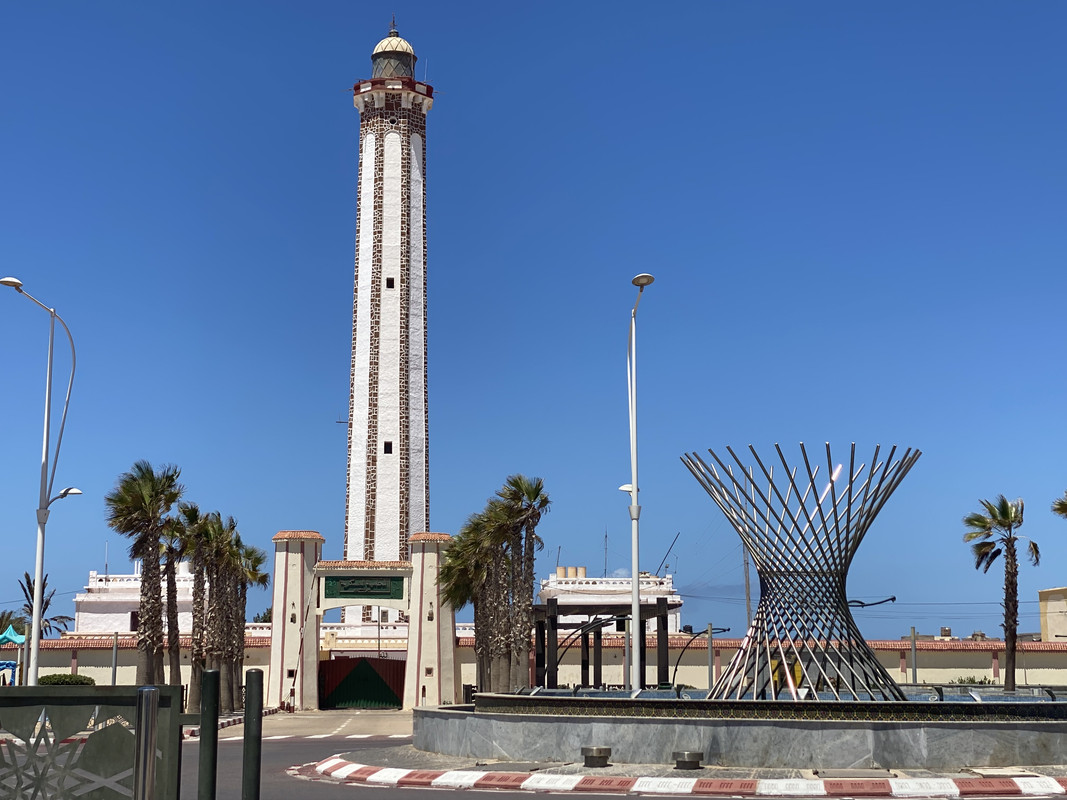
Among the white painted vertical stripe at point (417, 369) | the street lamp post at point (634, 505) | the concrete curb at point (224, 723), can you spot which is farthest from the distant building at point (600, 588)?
the street lamp post at point (634, 505)

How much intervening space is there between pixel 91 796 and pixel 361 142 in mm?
63534

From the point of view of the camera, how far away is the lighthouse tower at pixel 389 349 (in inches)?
2430

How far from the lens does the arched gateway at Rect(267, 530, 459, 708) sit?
52.0m

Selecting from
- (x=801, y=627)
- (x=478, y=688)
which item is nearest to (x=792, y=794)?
(x=801, y=627)

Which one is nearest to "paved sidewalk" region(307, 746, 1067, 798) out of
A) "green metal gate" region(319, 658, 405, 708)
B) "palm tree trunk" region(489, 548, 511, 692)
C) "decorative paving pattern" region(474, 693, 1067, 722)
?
"decorative paving pattern" region(474, 693, 1067, 722)

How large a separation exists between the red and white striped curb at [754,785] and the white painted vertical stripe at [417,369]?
43980mm

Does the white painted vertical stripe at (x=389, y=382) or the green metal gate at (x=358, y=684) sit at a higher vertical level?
the white painted vertical stripe at (x=389, y=382)

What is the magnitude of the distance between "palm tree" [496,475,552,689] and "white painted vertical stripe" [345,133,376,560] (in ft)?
68.7

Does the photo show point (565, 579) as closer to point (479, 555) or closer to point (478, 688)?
point (478, 688)

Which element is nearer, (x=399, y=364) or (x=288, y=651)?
(x=288, y=651)

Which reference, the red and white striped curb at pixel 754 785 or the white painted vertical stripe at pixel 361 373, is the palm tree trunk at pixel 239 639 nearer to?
the white painted vertical stripe at pixel 361 373

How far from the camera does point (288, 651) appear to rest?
172 ft

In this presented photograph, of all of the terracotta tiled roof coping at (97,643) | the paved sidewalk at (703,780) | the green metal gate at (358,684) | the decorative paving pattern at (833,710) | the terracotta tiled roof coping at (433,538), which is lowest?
the green metal gate at (358,684)

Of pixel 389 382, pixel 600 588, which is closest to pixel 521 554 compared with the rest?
pixel 389 382
